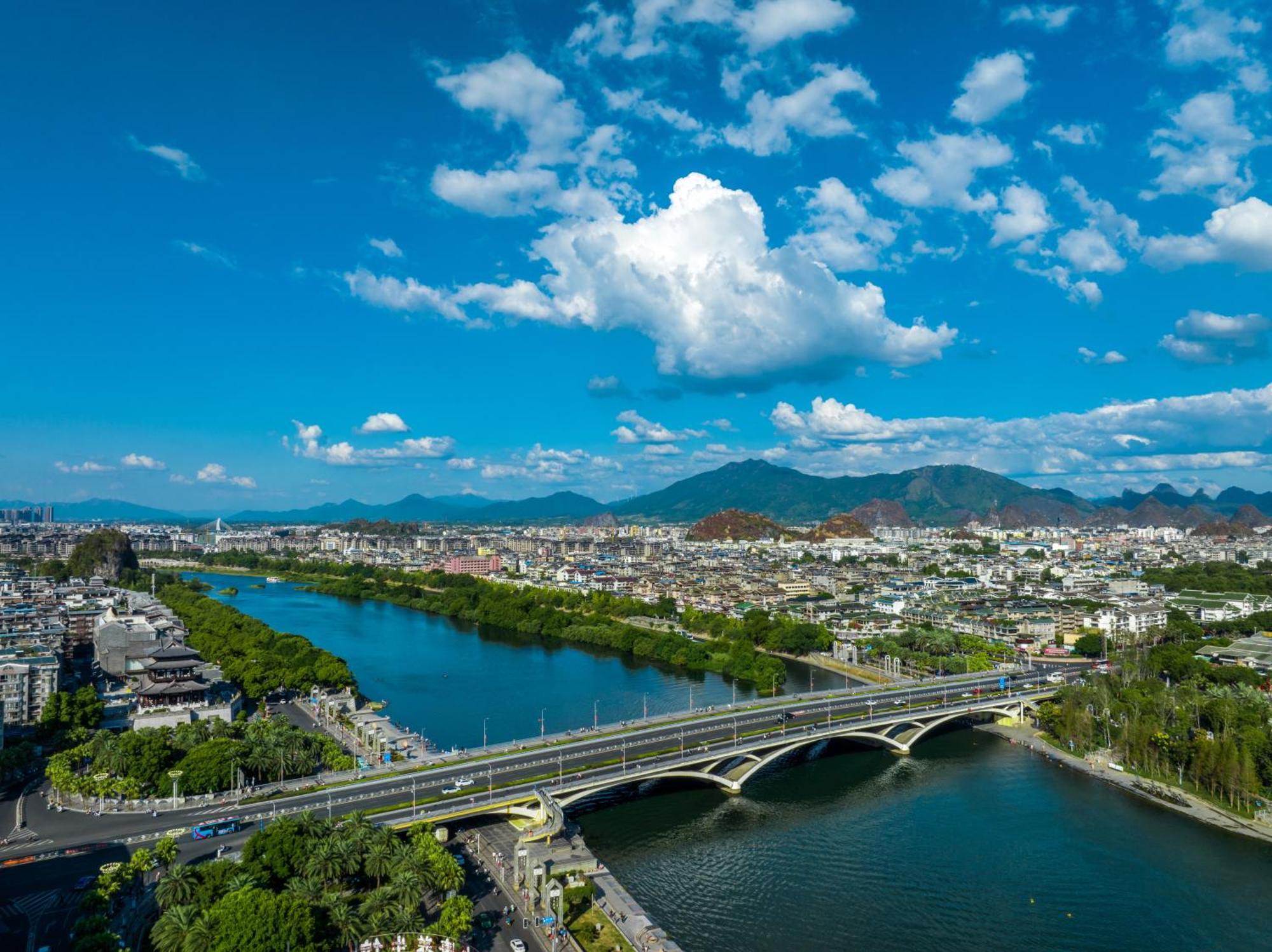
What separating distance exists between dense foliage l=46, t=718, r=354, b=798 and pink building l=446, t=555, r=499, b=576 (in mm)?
65861

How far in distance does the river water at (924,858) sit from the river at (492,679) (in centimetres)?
47

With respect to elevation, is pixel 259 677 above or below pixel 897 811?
above

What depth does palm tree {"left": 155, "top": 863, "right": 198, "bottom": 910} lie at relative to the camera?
14477 millimetres

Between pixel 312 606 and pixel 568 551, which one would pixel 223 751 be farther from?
pixel 568 551

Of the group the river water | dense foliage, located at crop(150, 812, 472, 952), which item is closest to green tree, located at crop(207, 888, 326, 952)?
dense foliage, located at crop(150, 812, 472, 952)

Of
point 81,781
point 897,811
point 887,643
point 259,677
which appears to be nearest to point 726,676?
point 887,643

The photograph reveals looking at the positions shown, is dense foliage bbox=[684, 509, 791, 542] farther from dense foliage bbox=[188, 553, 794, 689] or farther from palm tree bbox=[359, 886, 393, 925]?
palm tree bbox=[359, 886, 393, 925]

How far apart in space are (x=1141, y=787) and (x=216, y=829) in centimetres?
2467

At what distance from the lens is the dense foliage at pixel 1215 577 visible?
64.2m

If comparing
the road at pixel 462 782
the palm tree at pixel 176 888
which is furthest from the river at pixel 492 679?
the palm tree at pixel 176 888

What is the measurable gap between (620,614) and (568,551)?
5913 centimetres

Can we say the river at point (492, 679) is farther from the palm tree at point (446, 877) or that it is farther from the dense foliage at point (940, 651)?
the palm tree at point (446, 877)

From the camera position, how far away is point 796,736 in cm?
2638

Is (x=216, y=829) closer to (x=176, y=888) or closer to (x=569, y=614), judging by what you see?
(x=176, y=888)
